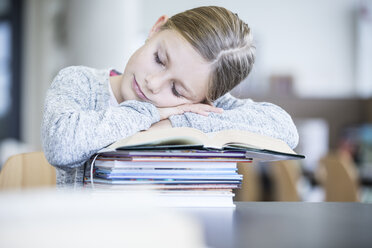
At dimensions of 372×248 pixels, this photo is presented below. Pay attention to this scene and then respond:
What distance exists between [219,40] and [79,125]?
1.10 ft

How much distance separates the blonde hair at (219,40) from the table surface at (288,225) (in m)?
0.31

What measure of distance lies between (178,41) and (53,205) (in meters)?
0.72

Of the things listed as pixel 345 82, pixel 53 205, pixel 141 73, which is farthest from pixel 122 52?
pixel 345 82

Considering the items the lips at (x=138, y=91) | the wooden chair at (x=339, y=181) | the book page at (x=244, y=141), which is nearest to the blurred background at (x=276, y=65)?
the wooden chair at (x=339, y=181)

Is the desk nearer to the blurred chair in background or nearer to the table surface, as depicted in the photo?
the table surface

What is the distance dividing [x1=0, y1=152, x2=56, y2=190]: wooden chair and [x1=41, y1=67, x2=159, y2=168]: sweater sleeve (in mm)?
349

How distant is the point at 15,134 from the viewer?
555 cm

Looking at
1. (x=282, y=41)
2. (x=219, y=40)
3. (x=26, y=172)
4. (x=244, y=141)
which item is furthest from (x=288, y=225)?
(x=282, y=41)

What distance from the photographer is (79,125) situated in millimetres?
768

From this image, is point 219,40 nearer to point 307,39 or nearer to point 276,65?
point 276,65

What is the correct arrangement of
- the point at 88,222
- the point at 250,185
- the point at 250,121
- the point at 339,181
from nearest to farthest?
1. the point at 88,222
2. the point at 250,121
3. the point at 339,181
4. the point at 250,185

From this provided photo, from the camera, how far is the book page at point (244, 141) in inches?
27.7

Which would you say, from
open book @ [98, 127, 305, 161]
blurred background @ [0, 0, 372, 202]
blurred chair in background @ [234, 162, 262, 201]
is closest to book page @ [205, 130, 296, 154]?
open book @ [98, 127, 305, 161]

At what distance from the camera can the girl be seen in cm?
87
